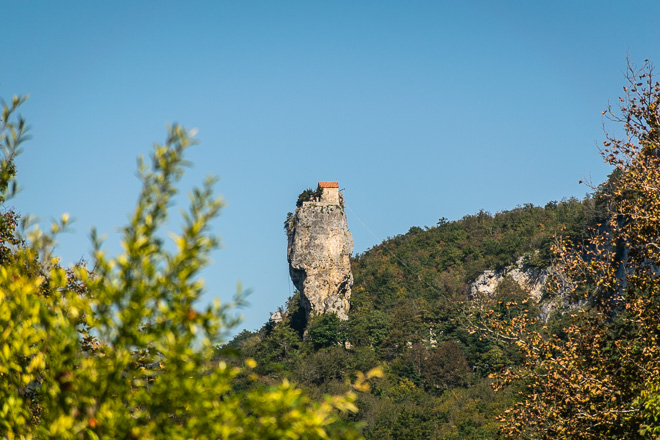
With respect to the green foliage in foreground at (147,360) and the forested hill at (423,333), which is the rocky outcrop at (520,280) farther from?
the green foliage in foreground at (147,360)

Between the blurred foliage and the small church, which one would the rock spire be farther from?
the blurred foliage

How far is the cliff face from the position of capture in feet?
221

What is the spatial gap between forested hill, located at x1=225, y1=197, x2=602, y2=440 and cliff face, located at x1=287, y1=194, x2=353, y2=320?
7.24ft

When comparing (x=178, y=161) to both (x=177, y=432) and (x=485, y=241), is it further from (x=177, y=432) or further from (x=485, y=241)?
(x=485, y=241)

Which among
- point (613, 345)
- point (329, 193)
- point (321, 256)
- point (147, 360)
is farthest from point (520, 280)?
point (147, 360)

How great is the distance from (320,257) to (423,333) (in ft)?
37.8

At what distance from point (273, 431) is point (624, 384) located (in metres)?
7.63

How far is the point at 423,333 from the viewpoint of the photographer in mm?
64938

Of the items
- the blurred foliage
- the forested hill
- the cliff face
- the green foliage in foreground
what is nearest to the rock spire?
the cliff face

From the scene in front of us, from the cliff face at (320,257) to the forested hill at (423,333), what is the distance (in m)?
2.21

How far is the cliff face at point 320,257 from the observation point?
6725cm

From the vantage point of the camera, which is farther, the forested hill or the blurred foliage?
the forested hill

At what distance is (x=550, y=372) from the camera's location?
35.7 ft

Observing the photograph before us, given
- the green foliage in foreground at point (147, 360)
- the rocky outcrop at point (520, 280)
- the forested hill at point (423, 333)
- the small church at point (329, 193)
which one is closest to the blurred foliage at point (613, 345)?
the green foliage in foreground at point (147, 360)
